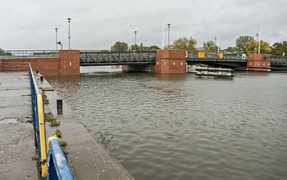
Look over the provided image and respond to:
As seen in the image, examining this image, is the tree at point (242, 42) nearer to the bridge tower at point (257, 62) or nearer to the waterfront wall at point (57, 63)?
the bridge tower at point (257, 62)

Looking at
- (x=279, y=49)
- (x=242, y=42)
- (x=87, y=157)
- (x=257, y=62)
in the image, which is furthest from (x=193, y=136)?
(x=242, y=42)

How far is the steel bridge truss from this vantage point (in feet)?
144

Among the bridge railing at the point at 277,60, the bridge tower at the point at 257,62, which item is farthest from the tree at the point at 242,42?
the bridge tower at the point at 257,62

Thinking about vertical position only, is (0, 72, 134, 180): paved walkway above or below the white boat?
below

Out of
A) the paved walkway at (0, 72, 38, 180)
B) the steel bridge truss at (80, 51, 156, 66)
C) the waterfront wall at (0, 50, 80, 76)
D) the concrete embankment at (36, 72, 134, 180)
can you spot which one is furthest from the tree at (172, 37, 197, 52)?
the concrete embankment at (36, 72, 134, 180)

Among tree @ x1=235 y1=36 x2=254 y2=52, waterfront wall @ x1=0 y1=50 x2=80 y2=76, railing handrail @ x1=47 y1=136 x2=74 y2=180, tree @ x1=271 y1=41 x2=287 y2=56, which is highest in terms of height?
tree @ x1=235 y1=36 x2=254 y2=52

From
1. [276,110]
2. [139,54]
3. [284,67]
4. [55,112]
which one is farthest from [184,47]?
[55,112]

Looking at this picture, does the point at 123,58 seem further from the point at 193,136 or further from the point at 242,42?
the point at 242,42

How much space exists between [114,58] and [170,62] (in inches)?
393

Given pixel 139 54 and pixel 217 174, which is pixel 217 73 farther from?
pixel 217 174

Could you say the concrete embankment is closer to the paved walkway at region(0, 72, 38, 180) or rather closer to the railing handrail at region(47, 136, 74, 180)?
the paved walkway at region(0, 72, 38, 180)

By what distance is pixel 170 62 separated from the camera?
1852 inches

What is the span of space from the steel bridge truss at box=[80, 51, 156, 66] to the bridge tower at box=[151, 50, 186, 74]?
1.85 m

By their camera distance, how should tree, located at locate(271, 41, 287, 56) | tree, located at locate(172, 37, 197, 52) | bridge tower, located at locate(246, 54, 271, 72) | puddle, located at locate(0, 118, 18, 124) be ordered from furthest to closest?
tree, located at locate(271, 41, 287, 56) < tree, located at locate(172, 37, 197, 52) < bridge tower, located at locate(246, 54, 271, 72) < puddle, located at locate(0, 118, 18, 124)
